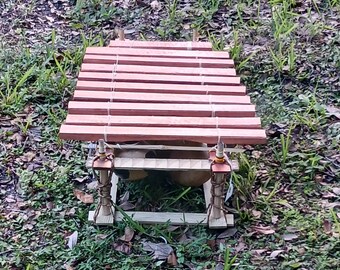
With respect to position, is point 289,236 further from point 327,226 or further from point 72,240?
point 72,240

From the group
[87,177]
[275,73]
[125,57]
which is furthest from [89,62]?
[275,73]

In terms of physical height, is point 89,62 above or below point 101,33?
above

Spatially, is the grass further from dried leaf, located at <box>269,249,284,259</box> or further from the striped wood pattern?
the striped wood pattern

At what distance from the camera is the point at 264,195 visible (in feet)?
9.48

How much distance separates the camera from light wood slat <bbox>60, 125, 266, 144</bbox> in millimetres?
2430

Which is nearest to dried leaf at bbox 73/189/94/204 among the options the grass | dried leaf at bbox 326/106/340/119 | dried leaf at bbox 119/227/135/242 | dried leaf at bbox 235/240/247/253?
the grass

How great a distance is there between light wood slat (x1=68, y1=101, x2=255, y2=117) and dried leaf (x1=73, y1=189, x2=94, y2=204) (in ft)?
1.67

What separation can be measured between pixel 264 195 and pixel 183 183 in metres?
0.41

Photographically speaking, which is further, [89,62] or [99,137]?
[89,62]

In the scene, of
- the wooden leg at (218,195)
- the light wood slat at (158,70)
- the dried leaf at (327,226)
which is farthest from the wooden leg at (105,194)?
the dried leaf at (327,226)

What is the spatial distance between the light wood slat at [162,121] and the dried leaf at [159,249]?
529mm

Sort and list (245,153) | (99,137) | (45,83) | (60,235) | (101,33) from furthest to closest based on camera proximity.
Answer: (101,33) → (45,83) → (245,153) → (60,235) → (99,137)

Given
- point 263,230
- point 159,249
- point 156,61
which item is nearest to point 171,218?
point 159,249

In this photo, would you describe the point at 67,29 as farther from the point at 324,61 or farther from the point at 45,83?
the point at 324,61
